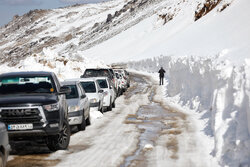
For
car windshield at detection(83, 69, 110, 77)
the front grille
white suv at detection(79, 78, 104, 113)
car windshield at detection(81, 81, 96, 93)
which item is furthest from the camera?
car windshield at detection(83, 69, 110, 77)

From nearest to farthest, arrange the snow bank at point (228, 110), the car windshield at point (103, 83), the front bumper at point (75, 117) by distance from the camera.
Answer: the snow bank at point (228, 110) → the front bumper at point (75, 117) → the car windshield at point (103, 83)

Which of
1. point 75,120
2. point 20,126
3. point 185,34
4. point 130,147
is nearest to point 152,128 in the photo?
point 75,120

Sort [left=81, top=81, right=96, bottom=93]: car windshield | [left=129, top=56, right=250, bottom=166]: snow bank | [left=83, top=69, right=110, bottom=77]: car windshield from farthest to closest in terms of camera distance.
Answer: [left=83, top=69, right=110, bottom=77]: car windshield → [left=81, top=81, right=96, bottom=93]: car windshield → [left=129, top=56, right=250, bottom=166]: snow bank

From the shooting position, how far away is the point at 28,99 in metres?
9.13

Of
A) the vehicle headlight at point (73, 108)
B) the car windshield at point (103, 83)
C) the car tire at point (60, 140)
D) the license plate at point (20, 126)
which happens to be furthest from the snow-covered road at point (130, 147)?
the car windshield at point (103, 83)

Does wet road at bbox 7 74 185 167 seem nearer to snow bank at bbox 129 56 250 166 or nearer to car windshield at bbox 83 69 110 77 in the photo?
snow bank at bbox 129 56 250 166

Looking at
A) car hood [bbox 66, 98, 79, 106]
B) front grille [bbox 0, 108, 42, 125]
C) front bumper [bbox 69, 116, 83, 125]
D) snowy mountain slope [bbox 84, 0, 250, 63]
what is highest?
snowy mountain slope [bbox 84, 0, 250, 63]

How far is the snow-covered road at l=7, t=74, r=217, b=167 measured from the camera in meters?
8.62

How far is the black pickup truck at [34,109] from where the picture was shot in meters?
8.96

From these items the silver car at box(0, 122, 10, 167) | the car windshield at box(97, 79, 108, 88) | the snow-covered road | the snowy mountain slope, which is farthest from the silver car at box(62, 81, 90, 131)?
the snowy mountain slope

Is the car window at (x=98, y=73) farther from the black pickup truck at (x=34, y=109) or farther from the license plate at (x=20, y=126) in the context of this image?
the license plate at (x=20, y=126)

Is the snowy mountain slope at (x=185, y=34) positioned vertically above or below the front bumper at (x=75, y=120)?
above

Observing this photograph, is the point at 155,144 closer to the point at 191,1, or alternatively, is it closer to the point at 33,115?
the point at 33,115

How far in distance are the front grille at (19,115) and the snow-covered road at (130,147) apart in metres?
0.76
